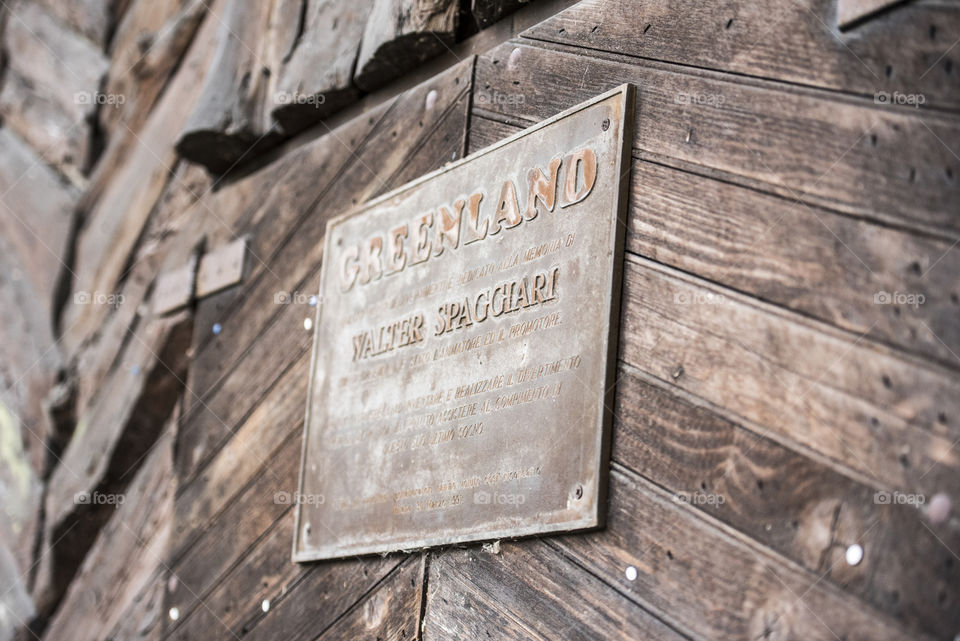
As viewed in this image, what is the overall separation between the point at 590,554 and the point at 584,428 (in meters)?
0.21

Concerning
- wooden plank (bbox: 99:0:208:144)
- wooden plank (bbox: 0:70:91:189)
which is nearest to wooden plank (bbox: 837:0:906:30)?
wooden plank (bbox: 99:0:208:144)

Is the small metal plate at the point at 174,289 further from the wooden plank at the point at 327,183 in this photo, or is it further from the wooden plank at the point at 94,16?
the wooden plank at the point at 94,16

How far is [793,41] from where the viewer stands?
1676 mm

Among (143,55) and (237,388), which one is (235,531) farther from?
(143,55)

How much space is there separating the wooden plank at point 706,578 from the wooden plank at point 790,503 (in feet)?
0.07

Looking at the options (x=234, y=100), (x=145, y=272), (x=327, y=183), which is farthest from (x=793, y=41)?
(x=145, y=272)

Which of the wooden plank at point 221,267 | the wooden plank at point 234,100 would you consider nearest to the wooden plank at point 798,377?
the wooden plank at point 221,267

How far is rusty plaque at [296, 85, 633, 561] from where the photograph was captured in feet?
6.03

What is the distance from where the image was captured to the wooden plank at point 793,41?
150 centimetres

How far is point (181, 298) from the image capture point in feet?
10.5

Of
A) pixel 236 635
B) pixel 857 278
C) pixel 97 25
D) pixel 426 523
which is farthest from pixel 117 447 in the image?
pixel 857 278

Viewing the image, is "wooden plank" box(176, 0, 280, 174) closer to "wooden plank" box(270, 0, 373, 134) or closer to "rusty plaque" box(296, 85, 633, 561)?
"wooden plank" box(270, 0, 373, 134)

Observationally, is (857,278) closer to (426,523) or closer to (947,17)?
(947,17)

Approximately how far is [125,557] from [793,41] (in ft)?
8.15
